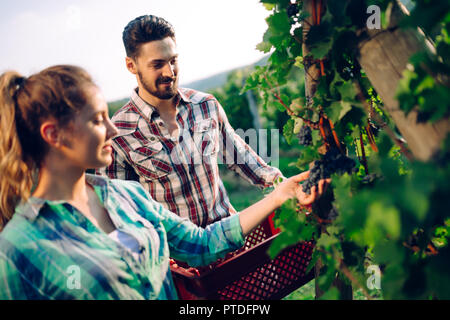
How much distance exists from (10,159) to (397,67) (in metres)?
1.53

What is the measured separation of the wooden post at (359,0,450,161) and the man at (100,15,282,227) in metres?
1.56

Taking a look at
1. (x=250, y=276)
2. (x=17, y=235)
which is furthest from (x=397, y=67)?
(x=17, y=235)

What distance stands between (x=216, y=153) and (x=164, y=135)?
1.44 ft

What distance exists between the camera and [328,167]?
1.62m

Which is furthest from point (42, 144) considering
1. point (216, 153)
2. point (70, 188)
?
point (216, 153)

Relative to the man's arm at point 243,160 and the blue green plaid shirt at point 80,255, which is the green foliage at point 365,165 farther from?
the man's arm at point 243,160

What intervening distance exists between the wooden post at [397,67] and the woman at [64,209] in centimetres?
56

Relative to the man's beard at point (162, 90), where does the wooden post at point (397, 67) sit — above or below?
below

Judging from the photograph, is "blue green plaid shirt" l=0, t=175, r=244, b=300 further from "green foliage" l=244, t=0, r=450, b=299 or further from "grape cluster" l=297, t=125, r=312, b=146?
"grape cluster" l=297, t=125, r=312, b=146

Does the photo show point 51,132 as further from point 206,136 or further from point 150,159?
point 206,136

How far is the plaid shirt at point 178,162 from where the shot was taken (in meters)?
2.85

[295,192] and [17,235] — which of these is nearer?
[17,235]

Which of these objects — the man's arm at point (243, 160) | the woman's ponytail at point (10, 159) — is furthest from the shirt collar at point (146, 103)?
the woman's ponytail at point (10, 159)
